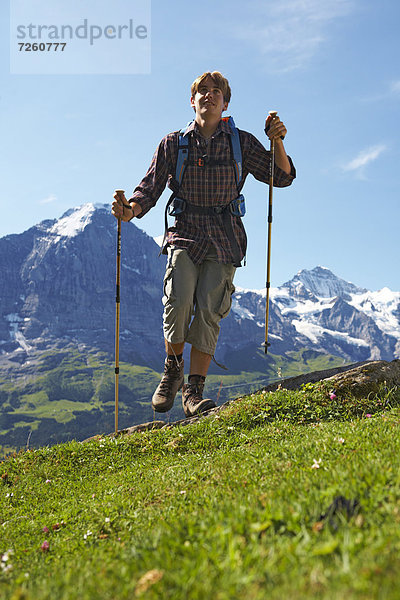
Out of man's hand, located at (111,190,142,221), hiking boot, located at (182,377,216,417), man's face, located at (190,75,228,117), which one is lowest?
hiking boot, located at (182,377,216,417)

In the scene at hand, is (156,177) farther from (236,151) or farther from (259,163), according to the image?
(259,163)

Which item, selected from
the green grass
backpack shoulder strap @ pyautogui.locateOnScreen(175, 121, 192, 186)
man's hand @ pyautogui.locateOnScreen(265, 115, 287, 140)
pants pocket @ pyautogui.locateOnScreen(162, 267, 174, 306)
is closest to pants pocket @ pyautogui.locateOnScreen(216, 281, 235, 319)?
pants pocket @ pyautogui.locateOnScreen(162, 267, 174, 306)

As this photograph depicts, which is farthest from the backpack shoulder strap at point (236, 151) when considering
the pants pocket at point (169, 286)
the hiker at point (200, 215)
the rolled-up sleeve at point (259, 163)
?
the pants pocket at point (169, 286)

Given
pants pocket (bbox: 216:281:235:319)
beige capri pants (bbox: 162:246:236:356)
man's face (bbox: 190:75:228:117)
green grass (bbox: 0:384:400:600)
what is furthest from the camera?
pants pocket (bbox: 216:281:235:319)

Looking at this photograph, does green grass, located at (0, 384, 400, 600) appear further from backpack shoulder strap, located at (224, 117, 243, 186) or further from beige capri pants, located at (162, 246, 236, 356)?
backpack shoulder strap, located at (224, 117, 243, 186)

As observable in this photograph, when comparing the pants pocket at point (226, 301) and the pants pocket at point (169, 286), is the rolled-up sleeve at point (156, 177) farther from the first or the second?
the pants pocket at point (226, 301)

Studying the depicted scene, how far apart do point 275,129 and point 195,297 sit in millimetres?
3656

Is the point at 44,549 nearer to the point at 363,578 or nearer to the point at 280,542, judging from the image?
the point at 280,542

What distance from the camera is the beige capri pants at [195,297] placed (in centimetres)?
888

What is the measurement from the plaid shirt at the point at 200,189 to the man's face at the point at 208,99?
28 centimetres

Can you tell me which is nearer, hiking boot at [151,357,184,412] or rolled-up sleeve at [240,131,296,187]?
hiking boot at [151,357,184,412]

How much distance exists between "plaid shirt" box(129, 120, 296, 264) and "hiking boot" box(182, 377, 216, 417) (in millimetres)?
2550

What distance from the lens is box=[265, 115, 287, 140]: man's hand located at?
30.5 feet

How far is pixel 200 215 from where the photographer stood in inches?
358
